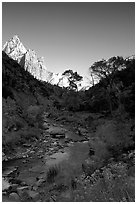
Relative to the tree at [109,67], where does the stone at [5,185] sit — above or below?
below

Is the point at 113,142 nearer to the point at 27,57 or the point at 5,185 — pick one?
the point at 5,185

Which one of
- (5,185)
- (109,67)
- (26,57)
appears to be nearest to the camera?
(5,185)

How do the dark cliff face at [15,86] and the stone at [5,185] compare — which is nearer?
the stone at [5,185]

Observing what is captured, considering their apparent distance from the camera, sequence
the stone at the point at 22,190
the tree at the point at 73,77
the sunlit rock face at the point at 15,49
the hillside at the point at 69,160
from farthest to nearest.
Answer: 1. the sunlit rock face at the point at 15,49
2. the tree at the point at 73,77
3. the stone at the point at 22,190
4. the hillside at the point at 69,160

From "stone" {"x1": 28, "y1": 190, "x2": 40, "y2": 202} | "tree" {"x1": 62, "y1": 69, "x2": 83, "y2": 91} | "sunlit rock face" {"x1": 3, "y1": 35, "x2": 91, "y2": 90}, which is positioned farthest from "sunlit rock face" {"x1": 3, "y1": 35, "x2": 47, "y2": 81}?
"stone" {"x1": 28, "y1": 190, "x2": 40, "y2": 202}

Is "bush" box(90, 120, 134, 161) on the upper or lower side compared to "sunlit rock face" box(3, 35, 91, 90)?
lower

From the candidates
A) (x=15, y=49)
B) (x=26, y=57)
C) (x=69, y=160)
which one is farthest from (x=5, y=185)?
(x=15, y=49)

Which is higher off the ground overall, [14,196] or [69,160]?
[69,160]

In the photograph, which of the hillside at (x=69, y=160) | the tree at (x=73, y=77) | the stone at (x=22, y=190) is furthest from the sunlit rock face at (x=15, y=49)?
the stone at (x=22, y=190)

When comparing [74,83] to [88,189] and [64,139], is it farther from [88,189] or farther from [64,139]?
[88,189]

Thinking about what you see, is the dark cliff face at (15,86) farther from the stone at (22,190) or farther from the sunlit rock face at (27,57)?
the sunlit rock face at (27,57)

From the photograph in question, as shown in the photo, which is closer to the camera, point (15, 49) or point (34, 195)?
point (34, 195)

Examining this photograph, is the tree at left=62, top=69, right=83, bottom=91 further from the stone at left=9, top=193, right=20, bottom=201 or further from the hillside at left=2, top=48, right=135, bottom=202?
the stone at left=9, top=193, right=20, bottom=201

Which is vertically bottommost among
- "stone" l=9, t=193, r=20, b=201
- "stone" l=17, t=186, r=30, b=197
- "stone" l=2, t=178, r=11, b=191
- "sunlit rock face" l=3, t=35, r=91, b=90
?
"stone" l=2, t=178, r=11, b=191
